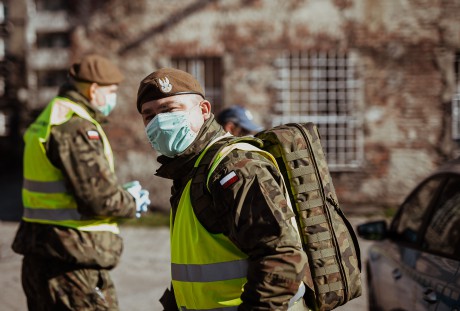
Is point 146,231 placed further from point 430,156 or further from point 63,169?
point 63,169

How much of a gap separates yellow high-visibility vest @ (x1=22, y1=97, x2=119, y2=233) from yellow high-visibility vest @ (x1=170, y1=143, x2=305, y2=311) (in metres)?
1.57

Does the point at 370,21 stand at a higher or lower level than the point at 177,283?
higher

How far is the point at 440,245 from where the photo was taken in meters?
3.79

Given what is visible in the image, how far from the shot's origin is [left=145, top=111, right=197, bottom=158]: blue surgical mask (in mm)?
2609

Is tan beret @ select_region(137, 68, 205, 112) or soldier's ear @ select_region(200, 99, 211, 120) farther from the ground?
tan beret @ select_region(137, 68, 205, 112)

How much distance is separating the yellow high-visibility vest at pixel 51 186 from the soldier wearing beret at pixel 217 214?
51.8 inches

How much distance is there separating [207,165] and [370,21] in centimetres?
975

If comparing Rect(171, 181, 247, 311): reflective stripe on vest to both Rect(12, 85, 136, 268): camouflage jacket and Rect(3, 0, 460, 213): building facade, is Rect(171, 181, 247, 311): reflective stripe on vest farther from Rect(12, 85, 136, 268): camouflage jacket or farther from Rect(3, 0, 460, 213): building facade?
Rect(3, 0, 460, 213): building facade

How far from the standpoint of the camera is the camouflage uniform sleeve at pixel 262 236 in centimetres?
221

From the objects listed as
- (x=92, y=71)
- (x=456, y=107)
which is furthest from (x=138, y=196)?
(x=456, y=107)

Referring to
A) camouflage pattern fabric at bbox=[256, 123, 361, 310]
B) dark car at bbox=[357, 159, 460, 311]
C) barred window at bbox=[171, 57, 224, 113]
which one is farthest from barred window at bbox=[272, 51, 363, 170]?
camouflage pattern fabric at bbox=[256, 123, 361, 310]

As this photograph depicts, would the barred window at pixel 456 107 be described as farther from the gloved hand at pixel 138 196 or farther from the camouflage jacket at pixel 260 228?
the camouflage jacket at pixel 260 228

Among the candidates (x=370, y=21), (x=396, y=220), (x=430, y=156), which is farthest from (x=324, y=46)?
(x=396, y=220)

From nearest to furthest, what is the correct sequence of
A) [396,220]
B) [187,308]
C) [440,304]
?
[187,308] < [440,304] < [396,220]
